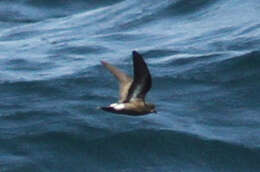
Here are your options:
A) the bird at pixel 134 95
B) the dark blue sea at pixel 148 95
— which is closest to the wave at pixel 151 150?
the dark blue sea at pixel 148 95

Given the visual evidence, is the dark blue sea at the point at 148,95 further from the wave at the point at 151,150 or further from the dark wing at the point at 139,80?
the dark wing at the point at 139,80

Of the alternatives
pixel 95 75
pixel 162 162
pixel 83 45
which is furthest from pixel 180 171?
pixel 83 45

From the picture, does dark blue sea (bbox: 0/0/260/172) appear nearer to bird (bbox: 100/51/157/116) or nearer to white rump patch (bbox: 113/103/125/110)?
bird (bbox: 100/51/157/116)

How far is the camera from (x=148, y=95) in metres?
19.3

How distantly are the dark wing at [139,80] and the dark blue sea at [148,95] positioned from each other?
166 inches

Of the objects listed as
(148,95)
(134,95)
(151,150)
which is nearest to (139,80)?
(134,95)

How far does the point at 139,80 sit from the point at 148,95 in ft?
25.5

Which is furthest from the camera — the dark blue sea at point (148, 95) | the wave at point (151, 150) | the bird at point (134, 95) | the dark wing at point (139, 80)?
the dark blue sea at point (148, 95)

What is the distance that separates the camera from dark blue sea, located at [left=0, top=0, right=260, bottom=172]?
53.9 feet

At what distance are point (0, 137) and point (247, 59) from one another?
6.15m

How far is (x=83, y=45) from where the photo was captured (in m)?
24.1

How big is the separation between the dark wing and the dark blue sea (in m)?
4.23

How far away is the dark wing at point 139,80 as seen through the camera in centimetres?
1113

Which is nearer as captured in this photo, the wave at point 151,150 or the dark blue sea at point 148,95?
the wave at point 151,150
